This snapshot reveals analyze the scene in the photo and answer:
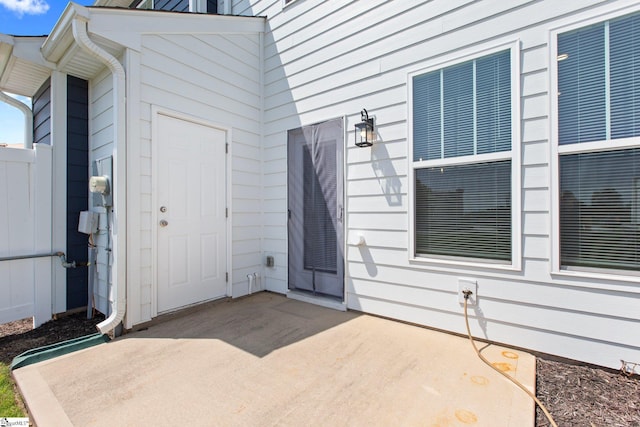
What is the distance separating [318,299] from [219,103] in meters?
2.58

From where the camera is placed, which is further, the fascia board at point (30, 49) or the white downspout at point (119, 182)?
the fascia board at point (30, 49)

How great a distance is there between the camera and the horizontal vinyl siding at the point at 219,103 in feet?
9.48

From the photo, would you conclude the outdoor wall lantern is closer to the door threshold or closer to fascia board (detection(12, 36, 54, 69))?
the door threshold

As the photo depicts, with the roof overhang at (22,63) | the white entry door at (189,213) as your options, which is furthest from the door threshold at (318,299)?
the roof overhang at (22,63)

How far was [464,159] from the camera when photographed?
2.56 m

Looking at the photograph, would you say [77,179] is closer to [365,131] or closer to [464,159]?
[365,131]

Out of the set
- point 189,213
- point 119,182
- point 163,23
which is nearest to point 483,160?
point 189,213

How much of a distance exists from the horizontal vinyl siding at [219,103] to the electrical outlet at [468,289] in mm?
2481

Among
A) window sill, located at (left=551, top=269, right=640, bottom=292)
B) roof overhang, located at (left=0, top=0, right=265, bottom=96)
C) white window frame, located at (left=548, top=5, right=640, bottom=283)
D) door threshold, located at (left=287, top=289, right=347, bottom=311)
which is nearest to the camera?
window sill, located at (left=551, top=269, right=640, bottom=292)

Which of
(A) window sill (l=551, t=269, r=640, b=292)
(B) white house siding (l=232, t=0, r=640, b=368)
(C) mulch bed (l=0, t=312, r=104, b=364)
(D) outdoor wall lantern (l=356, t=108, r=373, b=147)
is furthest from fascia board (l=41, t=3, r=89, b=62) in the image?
(A) window sill (l=551, t=269, r=640, b=292)

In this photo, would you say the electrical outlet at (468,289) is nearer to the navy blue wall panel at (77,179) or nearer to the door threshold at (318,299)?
the door threshold at (318,299)

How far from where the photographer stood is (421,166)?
9.16ft

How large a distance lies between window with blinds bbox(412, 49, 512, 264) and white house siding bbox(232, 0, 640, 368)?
119mm

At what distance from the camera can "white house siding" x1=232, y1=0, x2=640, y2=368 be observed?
2.13m
